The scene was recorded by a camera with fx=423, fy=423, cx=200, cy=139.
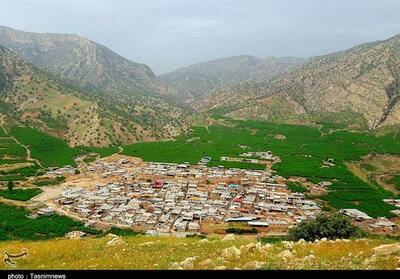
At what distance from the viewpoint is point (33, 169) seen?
90312mm

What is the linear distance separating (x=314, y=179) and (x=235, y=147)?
39.2 meters

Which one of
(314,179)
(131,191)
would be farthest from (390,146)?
(131,191)

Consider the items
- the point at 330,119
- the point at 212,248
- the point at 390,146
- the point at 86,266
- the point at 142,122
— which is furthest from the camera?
the point at 330,119

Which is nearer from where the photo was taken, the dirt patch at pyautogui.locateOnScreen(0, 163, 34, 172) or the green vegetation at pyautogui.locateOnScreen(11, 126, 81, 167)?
the dirt patch at pyautogui.locateOnScreen(0, 163, 34, 172)

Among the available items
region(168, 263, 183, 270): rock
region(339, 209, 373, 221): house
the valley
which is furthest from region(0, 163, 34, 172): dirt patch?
region(168, 263, 183, 270): rock

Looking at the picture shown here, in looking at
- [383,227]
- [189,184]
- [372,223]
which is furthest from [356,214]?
[189,184]

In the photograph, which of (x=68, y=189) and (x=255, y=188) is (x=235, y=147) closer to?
(x=255, y=188)

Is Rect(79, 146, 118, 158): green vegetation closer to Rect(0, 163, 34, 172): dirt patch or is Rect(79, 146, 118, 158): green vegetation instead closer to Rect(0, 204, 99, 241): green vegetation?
Rect(0, 163, 34, 172): dirt patch

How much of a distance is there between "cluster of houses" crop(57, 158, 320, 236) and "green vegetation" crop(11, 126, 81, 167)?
38.3ft

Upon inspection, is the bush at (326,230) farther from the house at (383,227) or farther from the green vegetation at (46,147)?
the green vegetation at (46,147)

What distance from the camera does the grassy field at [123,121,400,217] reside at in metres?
78.7

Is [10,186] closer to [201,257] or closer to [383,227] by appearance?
[383,227]

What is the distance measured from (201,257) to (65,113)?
12816 cm
